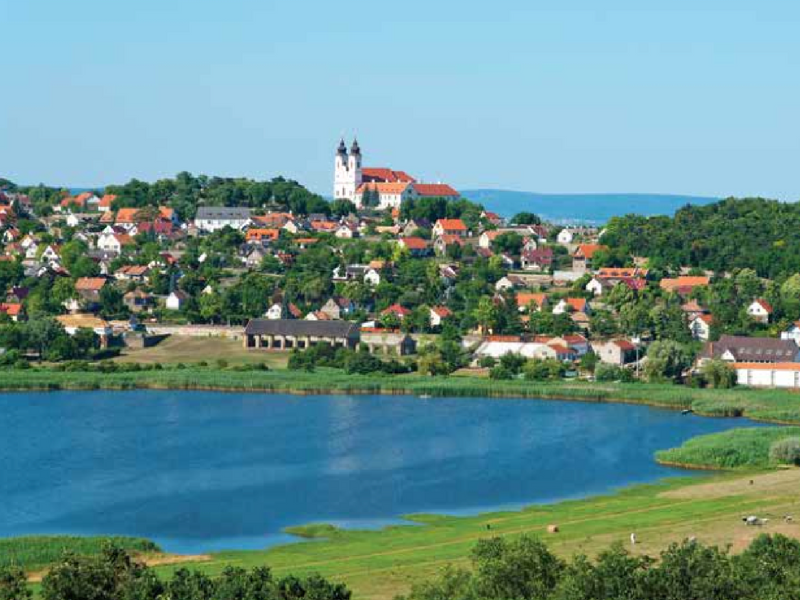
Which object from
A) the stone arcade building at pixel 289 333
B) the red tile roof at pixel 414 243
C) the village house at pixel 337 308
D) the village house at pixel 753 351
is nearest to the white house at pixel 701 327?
the village house at pixel 753 351

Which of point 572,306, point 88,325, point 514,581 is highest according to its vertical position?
point 572,306

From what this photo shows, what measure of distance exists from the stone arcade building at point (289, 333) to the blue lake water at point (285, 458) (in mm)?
10605

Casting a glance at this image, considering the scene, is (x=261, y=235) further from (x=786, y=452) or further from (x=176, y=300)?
(x=786, y=452)

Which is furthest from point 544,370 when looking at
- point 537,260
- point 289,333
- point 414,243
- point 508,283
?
point 414,243

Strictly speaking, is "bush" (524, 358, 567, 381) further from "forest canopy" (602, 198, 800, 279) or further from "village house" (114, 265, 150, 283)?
"village house" (114, 265, 150, 283)

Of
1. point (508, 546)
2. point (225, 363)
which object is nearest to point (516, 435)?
point (225, 363)

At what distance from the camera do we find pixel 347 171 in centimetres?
11638

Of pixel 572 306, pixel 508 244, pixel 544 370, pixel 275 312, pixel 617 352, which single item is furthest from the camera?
pixel 508 244

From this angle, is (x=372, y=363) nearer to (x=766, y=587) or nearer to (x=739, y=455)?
(x=739, y=455)

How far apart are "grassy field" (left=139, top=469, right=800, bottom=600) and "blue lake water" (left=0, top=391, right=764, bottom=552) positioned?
1506 mm

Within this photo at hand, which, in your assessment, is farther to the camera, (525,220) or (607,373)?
(525,220)

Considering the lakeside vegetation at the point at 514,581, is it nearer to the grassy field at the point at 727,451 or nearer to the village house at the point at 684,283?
the grassy field at the point at 727,451

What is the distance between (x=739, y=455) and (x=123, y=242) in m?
Answer: 54.9

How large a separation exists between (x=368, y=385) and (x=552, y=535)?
27.0 metres
